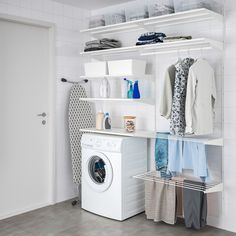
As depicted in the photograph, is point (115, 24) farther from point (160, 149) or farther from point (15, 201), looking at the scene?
point (15, 201)

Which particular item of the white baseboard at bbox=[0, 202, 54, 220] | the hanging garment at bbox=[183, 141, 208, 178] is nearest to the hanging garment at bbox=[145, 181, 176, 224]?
the hanging garment at bbox=[183, 141, 208, 178]

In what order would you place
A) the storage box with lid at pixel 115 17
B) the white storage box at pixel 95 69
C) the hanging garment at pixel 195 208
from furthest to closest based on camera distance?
1. the white storage box at pixel 95 69
2. the storage box with lid at pixel 115 17
3. the hanging garment at pixel 195 208

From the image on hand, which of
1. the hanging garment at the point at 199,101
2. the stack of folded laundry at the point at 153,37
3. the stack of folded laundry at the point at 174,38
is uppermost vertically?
the stack of folded laundry at the point at 153,37

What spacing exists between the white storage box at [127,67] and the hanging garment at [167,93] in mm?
475

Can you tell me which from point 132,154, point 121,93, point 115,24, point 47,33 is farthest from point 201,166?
point 47,33

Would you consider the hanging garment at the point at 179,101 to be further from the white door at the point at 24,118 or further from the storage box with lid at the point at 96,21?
the white door at the point at 24,118

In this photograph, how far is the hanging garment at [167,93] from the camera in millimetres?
3525

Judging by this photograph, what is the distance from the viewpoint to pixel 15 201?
159 inches

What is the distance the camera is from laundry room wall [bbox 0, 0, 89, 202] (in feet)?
14.3

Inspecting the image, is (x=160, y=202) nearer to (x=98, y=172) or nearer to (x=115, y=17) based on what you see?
(x=98, y=172)

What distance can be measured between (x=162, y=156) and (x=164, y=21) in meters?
1.40

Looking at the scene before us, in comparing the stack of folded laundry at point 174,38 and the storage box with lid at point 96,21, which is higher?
the storage box with lid at point 96,21

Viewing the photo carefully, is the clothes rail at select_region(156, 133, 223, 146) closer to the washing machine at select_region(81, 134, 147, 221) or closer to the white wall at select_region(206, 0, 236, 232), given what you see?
the white wall at select_region(206, 0, 236, 232)

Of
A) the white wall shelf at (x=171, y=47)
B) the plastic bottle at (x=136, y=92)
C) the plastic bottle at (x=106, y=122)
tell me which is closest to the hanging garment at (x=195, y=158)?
the plastic bottle at (x=136, y=92)
